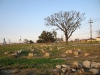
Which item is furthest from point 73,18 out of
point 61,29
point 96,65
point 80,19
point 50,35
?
point 96,65

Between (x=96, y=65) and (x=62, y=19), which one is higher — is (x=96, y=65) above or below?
below

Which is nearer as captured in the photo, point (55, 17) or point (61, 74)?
point (61, 74)

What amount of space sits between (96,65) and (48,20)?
35513 mm

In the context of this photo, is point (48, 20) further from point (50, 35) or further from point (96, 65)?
point (96, 65)

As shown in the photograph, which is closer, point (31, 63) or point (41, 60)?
point (31, 63)

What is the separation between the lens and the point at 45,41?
67.9 metres

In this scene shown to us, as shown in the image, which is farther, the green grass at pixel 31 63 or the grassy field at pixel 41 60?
the green grass at pixel 31 63

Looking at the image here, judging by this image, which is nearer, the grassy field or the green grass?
the grassy field

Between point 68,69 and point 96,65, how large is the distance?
236cm

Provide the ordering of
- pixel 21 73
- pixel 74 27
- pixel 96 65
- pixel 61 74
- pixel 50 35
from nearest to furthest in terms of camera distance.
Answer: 1. pixel 61 74
2. pixel 21 73
3. pixel 96 65
4. pixel 74 27
5. pixel 50 35

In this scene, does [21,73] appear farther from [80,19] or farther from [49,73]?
[80,19]

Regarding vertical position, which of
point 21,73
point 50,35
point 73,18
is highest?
point 73,18

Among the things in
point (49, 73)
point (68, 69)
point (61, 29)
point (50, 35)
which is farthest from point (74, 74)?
point (50, 35)

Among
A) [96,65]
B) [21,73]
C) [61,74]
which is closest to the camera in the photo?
[61,74]
